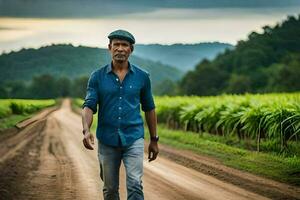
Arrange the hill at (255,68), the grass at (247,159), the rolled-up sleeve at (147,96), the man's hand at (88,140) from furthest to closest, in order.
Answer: the hill at (255,68) → the grass at (247,159) → the rolled-up sleeve at (147,96) → the man's hand at (88,140)

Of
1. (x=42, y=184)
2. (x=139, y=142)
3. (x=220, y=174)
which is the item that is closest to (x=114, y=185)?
(x=139, y=142)

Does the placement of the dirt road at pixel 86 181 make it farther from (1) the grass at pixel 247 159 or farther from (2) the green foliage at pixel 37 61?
(2) the green foliage at pixel 37 61

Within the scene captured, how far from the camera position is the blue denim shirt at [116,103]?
6137 millimetres

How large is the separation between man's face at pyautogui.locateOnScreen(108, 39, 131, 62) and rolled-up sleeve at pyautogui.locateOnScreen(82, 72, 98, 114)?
32 centimetres

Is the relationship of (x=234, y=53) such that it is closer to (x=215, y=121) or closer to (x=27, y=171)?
(x=215, y=121)

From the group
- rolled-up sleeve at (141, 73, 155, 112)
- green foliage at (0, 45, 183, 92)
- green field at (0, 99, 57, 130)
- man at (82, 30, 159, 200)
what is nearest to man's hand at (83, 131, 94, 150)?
man at (82, 30, 159, 200)

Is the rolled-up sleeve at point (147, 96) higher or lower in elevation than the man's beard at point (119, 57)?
lower

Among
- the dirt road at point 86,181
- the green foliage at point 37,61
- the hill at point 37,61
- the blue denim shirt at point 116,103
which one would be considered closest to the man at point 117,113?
the blue denim shirt at point 116,103

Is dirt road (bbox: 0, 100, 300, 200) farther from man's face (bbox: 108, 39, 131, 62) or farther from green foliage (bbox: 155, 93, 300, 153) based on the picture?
man's face (bbox: 108, 39, 131, 62)

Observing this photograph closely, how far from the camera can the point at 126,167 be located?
609 cm

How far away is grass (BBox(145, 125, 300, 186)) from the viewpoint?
40.6 ft

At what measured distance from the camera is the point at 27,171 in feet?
43.1

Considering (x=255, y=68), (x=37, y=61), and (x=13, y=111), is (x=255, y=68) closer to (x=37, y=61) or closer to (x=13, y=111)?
(x=37, y=61)

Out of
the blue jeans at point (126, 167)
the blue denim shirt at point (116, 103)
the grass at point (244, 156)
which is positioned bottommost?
the grass at point (244, 156)
